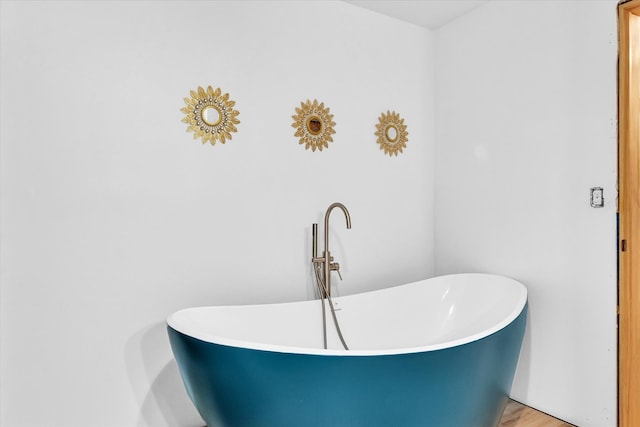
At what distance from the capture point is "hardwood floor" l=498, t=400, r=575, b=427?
2041 mm

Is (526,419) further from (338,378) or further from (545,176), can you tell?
(338,378)

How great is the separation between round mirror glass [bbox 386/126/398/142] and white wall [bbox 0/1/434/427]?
Result: 0.14 metres

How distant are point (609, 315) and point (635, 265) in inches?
10.2

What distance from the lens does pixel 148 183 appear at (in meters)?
1.90

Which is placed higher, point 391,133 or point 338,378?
point 391,133

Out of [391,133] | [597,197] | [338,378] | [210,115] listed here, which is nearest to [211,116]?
[210,115]

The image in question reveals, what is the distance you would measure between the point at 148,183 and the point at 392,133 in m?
1.54

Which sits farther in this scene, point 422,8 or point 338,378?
point 422,8

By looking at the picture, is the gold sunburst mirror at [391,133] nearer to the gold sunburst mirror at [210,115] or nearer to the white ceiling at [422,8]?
the white ceiling at [422,8]

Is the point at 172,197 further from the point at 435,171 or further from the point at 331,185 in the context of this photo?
the point at 435,171

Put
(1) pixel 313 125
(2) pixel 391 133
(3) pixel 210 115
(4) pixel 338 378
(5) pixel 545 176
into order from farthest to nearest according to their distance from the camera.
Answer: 1. (2) pixel 391 133
2. (1) pixel 313 125
3. (5) pixel 545 176
4. (3) pixel 210 115
5. (4) pixel 338 378

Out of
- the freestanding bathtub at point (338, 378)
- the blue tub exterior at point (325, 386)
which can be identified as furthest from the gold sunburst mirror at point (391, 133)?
the blue tub exterior at point (325, 386)

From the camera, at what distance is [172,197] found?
1.95 metres

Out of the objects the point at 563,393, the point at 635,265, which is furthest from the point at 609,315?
the point at 563,393
